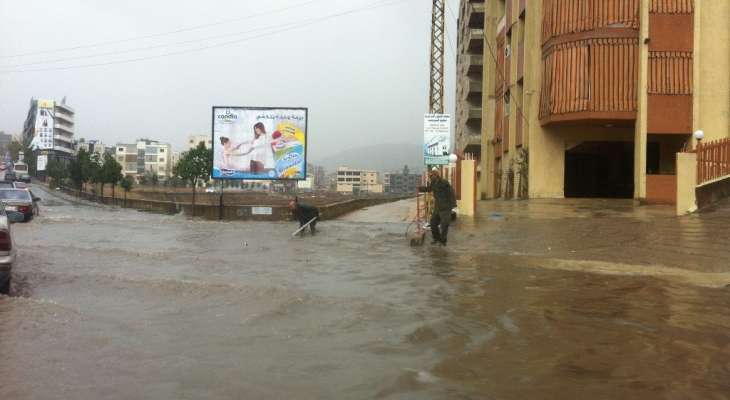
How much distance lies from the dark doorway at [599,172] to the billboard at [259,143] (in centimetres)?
1545

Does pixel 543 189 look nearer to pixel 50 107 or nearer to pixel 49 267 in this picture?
pixel 49 267

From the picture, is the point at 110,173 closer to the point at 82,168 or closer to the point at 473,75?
the point at 82,168

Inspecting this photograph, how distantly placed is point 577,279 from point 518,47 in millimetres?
26697

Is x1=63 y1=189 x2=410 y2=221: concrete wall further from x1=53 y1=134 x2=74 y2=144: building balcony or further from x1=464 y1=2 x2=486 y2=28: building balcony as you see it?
x1=53 y1=134 x2=74 y2=144: building balcony

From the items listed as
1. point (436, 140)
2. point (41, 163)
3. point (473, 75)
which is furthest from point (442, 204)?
point (41, 163)

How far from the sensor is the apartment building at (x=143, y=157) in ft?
478

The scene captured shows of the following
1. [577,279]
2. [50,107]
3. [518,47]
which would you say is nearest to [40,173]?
[50,107]

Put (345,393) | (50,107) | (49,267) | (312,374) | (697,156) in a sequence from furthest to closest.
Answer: (50,107) < (697,156) < (49,267) < (312,374) < (345,393)

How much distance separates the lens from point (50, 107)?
126 metres

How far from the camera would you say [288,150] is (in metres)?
29.3

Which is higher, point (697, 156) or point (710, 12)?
point (710, 12)

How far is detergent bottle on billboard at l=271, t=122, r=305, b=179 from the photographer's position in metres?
29.1

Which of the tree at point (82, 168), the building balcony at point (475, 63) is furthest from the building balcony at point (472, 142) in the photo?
the tree at point (82, 168)

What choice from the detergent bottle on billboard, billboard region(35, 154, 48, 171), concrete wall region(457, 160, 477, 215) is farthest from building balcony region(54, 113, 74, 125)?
concrete wall region(457, 160, 477, 215)
